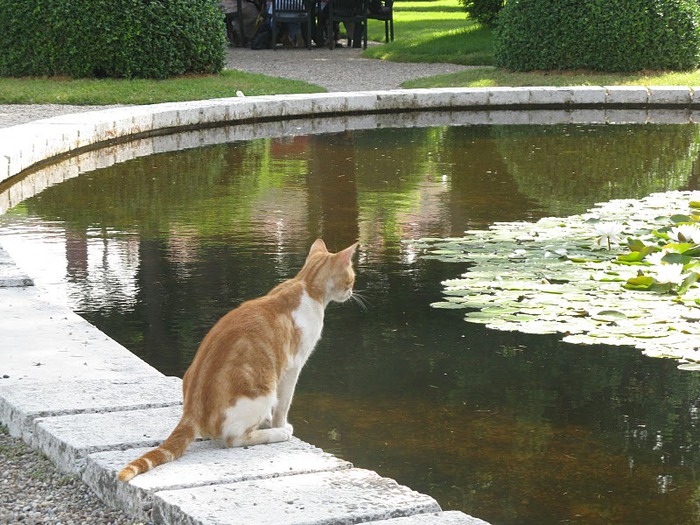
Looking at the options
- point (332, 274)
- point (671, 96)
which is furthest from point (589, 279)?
point (671, 96)

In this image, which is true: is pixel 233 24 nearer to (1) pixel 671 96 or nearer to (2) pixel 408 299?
(1) pixel 671 96

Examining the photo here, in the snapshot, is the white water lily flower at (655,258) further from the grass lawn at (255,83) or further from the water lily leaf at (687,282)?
the grass lawn at (255,83)

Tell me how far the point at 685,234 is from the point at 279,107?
7289mm

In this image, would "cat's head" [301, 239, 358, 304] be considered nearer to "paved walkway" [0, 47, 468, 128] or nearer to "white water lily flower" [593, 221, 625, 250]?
"white water lily flower" [593, 221, 625, 250]

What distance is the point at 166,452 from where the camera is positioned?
11.7ft

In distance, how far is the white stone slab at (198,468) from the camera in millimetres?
3402

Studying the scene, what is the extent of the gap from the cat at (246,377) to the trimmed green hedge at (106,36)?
1143 cm

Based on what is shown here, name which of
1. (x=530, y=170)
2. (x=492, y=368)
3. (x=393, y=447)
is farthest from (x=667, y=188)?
(x=393, y=447)

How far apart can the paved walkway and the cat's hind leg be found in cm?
999

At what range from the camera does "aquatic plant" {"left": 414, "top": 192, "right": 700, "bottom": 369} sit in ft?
18.3

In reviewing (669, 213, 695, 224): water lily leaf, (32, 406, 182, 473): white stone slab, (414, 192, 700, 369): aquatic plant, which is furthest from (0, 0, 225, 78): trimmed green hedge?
(32, 406, 182, 473): white stone slab

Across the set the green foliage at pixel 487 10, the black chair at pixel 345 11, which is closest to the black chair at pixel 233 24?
the black chair at pixel 345 11

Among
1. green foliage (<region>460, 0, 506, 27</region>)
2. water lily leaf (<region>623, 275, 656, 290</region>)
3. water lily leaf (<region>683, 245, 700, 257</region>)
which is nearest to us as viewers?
water lily leaf (<region>623, 275, 656, 290</region>)

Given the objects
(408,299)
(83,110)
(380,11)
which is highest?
(380,11)
